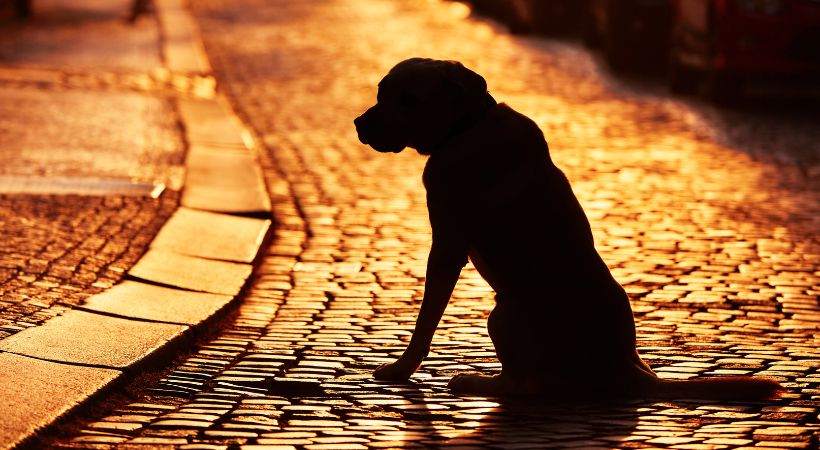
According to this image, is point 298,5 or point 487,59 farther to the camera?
point 298,5

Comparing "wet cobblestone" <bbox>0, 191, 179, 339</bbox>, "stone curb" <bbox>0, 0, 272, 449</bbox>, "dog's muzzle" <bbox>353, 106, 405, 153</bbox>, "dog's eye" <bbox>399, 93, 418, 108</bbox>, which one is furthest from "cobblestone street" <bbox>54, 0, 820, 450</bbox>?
"dog's eye" <bbox>399, 93, 418, 108</bbox>

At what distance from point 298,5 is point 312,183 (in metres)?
17.2

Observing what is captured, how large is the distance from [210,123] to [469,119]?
7.90 m

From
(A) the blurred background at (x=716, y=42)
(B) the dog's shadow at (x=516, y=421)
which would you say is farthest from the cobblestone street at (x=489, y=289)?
(A) the blurred background at (x=716, y=42)

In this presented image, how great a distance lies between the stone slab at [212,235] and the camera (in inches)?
313

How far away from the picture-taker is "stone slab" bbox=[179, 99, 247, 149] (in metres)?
11.9

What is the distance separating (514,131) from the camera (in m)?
5.26

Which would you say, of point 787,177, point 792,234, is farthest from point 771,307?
point 787,177

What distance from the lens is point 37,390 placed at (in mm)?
5043

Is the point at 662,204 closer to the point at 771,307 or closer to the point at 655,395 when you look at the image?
the point at 771,307

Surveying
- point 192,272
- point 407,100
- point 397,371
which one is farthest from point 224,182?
point 407,100

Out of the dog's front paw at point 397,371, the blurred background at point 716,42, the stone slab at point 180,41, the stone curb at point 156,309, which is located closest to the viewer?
the stone curb at point 156,309

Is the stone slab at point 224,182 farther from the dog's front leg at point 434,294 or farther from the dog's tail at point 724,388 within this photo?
the dog's tail at point 724,388

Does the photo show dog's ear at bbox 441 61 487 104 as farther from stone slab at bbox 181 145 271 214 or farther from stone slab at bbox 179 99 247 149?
stone slab at bbox 179 99 247 149
